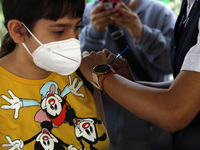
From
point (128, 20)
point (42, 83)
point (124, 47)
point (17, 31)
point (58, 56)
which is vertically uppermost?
point (17, 31)

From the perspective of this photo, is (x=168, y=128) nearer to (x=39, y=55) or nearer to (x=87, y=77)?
(x=87, y=77)

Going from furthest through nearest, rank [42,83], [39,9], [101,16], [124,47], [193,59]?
[124,47] → [101,16] → [42,83] → [39,9] → [193,59]

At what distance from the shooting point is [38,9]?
1387mm

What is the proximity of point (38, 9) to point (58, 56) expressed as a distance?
0.73ft

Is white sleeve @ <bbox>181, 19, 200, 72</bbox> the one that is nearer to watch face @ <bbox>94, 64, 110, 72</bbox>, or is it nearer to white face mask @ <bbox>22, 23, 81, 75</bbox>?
watch face @ <bbox>94, 64, 110, 72</bbox>

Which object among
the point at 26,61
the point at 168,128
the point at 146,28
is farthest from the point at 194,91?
the point at 146,28

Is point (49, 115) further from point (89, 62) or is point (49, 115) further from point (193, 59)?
point (193, 59)

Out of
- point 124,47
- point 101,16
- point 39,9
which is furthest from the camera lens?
point 124,47

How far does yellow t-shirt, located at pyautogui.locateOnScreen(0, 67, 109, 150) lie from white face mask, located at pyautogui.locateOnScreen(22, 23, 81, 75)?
0.11 meters

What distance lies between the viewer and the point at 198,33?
129 centimetres

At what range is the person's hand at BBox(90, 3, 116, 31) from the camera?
2250 millimetres

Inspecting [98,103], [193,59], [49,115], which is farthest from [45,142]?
[193,59]

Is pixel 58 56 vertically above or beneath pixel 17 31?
beneath

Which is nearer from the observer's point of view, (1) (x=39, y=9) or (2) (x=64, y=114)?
(1) (x=39, y=9)
